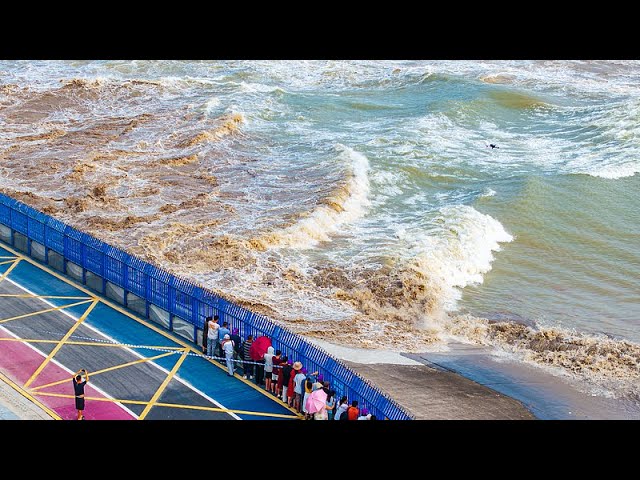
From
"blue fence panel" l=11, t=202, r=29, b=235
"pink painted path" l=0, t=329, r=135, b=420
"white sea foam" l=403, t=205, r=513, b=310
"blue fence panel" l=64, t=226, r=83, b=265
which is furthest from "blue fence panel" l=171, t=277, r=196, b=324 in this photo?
"white sea foam" l=403, t=205, r=513, b=310

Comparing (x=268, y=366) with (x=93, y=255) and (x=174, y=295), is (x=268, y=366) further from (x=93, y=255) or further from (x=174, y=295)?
(x=93, y=255)

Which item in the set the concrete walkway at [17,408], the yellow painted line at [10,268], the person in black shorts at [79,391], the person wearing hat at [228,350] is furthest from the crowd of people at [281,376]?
the yellow painted line at [10,268]

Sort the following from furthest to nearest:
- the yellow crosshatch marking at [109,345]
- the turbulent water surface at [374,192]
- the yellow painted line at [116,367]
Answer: the turbulent water surface at [374,192] → the yellow painted line at [116,367] → the yellow crosshatch marking at [109,345]

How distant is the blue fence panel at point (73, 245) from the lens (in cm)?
2306

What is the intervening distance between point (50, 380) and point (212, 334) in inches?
142

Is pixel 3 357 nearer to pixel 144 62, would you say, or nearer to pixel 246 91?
pixel 246 91

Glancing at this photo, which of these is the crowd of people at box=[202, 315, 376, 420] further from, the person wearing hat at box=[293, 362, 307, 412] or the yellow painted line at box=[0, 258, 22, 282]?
the yellow painted line at box=[0, 258, 22, 282]

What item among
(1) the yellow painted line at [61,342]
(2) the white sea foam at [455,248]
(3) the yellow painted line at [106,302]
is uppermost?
(3) the yellow painted line at [106,302]

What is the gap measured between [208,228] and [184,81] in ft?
91.8

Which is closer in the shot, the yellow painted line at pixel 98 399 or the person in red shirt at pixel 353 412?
the person in red shirt at pixel 353 412

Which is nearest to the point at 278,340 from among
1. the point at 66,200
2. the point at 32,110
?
the point at 66,200

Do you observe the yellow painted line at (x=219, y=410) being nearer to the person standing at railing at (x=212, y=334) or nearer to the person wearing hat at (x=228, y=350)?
the person wearing hat at (x=228, y=350)

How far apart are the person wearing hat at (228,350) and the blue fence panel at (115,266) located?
170 inches

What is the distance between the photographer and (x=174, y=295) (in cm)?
2059
